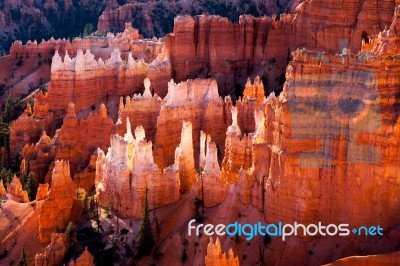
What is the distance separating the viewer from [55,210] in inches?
1564

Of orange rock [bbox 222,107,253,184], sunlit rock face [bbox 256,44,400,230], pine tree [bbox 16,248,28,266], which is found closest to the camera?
sunlit rock face [bbox 256,44,400,230]

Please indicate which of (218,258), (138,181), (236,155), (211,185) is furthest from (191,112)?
(218,258)

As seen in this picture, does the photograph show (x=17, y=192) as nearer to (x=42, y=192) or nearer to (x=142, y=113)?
(x=42, y=192)

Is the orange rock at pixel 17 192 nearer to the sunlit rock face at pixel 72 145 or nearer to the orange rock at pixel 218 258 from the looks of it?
the sunlit rock face at pixel 72 145

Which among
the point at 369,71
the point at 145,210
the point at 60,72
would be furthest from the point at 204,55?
the point at 369,71

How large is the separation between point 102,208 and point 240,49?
2983 cm

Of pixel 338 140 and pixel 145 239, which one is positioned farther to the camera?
pixel 145 239

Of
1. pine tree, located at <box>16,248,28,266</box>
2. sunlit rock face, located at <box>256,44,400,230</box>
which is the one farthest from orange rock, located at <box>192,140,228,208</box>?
pine tree, located at <box>16,248,28,266</box>

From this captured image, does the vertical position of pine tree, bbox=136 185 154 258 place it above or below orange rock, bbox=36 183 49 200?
above

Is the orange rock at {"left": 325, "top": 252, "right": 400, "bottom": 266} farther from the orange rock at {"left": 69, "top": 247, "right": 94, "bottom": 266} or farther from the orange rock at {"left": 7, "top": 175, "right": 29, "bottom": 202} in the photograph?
the orange rock at {"left": 7, "top": 175, "right": 29, "bottom": 202}

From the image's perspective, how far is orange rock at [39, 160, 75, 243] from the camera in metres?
39.7

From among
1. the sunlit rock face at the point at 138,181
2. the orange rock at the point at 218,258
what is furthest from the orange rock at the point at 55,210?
the orange rock at the point at 218,258

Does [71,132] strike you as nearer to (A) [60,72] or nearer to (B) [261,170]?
(A) [60,72]

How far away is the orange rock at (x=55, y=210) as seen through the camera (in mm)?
39688
